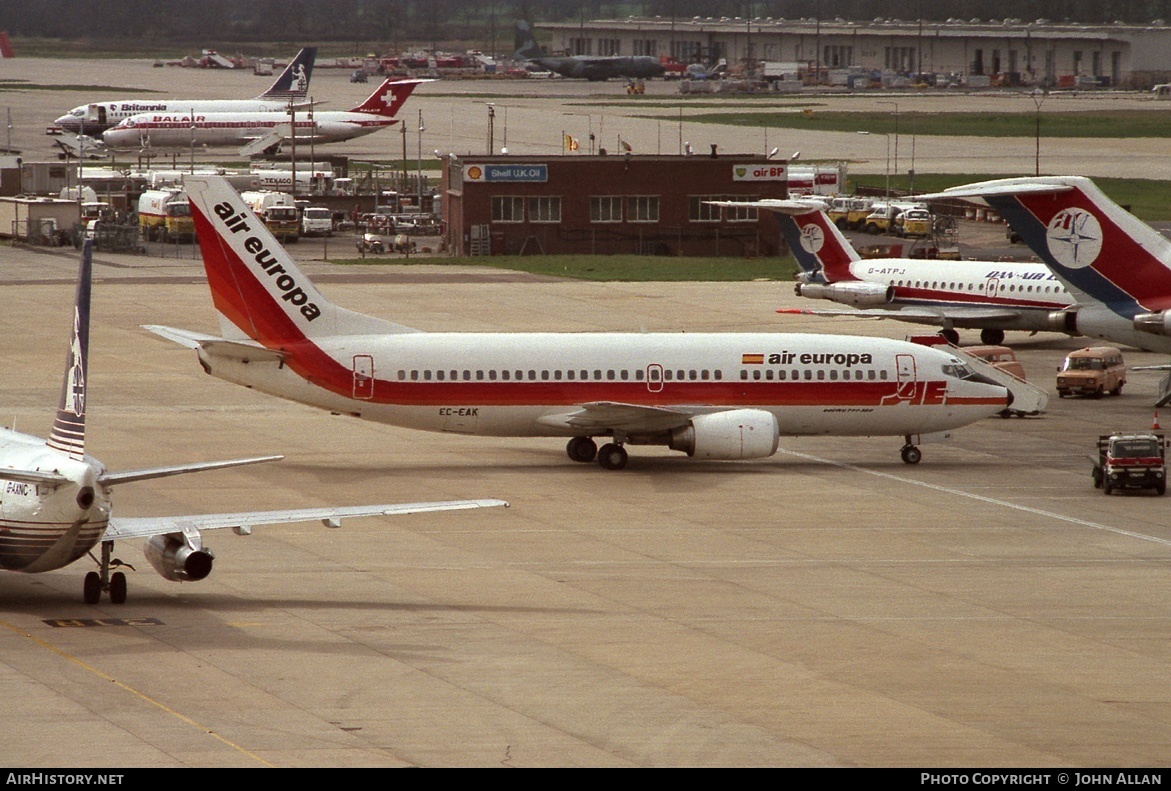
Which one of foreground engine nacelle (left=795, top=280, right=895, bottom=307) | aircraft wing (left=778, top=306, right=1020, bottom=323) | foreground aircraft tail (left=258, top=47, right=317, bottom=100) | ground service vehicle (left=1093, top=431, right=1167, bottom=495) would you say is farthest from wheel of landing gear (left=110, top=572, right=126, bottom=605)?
foreground aircraft tail (left=258, top=47, right=317, bottom=100)

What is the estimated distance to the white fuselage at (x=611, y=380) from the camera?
4997cm

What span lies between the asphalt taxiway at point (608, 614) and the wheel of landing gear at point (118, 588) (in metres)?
0.46

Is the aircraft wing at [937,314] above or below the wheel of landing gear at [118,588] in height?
above

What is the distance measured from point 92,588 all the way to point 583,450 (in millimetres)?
20875

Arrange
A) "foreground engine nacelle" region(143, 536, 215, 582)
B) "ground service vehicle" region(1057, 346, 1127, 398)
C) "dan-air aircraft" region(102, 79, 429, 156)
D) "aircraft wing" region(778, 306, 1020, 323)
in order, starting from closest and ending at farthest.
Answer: "foreground engine nacelle" region(143, 536, 215, 582)
"ground service vehicle" region(1057, 346, 1127, 398)
"aircraft wing" region(778, 306, 1020, 323)
"dan-air aircraft" region(102, 79, 429, 156)

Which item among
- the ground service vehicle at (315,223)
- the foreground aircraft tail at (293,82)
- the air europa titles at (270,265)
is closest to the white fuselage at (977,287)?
the air europa titles at (270,265)

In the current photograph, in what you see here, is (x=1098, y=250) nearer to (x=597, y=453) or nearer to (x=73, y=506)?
(x=597, y=453)

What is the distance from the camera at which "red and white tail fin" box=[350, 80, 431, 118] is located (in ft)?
594

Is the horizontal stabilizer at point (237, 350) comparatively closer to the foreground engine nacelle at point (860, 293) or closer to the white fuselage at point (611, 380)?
the white fuselage at point (611, 380)

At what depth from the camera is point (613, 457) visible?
51031 millimetres

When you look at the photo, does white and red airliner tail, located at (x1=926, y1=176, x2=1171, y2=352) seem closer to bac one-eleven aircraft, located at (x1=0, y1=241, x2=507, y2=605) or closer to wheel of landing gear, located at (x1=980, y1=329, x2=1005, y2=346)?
wheel of landing gear, located at (x1=980, y1=329, x2=1005, y2=346)

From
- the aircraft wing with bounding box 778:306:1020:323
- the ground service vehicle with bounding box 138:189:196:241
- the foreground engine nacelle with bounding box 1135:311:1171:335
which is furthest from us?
the ground service vehicle with bounding box 138:189:196:241

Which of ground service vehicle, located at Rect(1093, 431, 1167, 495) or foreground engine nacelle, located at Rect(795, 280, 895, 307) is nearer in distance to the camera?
ground service vehicle, located at Rect(1093, 431, 1167, 495)

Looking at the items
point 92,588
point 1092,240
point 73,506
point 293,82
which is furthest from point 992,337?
point 293,82
